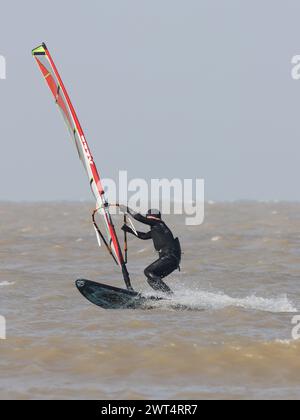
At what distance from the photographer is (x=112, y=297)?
1505 cm

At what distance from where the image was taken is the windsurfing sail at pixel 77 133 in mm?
14875

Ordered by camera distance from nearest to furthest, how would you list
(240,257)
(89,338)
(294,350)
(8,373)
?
(8,373), (294,350), (89,338), (240,257)

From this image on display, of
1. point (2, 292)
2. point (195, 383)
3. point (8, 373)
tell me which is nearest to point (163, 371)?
point (195, 383)

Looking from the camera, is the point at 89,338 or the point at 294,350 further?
the point at 89,338

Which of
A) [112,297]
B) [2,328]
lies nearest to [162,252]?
[112,297]

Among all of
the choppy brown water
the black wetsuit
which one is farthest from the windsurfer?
the choppy brown water

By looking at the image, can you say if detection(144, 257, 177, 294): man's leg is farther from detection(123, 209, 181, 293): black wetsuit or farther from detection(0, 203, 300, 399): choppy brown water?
detection(0, 203, 300, 399): choppy brown water

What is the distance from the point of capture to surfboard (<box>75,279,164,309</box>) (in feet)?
49.0

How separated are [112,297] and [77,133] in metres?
2.64

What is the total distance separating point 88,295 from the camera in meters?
15.0

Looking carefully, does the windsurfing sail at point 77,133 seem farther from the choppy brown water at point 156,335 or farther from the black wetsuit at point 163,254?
the choppy brown water at point 156,335

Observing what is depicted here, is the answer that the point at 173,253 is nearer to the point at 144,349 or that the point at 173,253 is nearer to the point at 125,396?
the point at 144,349

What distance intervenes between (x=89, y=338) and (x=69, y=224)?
26439mm

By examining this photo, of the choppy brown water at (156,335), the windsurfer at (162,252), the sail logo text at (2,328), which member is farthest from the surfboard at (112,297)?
the sail logo text at (2,328)
